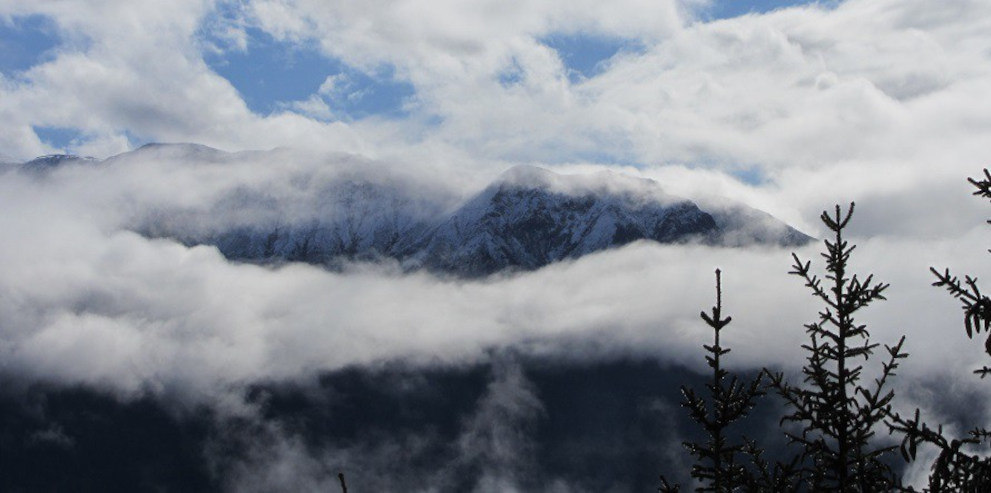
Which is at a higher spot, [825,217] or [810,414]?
[825,217]

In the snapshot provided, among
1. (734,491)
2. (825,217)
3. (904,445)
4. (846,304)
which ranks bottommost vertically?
(734,491)

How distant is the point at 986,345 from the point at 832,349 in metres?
3.96

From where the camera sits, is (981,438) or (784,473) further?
(784,473)

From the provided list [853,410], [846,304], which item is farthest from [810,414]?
[846,304]

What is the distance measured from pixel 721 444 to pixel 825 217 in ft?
16.5

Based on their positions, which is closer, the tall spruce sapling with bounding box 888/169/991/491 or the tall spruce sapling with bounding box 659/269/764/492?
the tall spruce sapling with bounding box 888/169/991/491

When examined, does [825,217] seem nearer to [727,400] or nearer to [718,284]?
[718,284]

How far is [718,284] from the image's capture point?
1541cm

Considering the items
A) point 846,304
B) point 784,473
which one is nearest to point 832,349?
point 846,304

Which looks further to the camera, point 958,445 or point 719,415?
point 719,415

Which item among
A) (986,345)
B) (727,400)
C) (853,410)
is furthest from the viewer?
(727,400)

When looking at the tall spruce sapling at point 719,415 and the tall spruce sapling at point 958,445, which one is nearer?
the tall spruce sapling at point 958,445

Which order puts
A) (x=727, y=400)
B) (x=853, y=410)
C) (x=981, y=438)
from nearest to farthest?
(x=981, y=438) → (x=853, y=410) → (x=727, y=400)

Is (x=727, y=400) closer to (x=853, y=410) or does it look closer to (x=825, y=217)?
(x=853, y=410)
